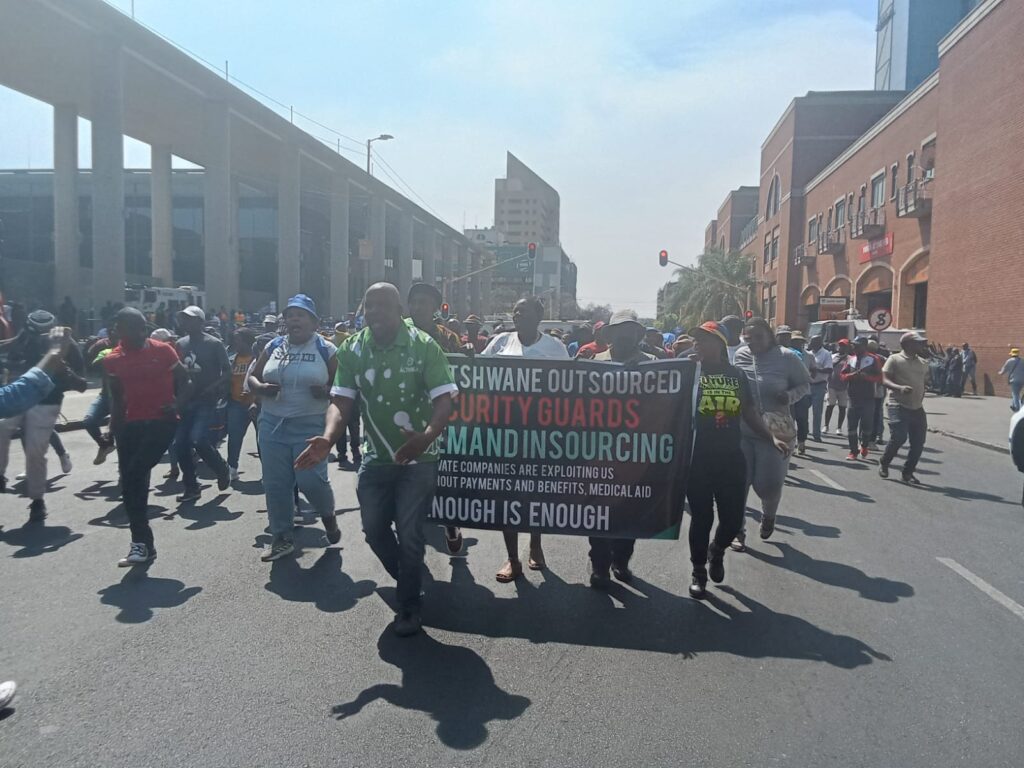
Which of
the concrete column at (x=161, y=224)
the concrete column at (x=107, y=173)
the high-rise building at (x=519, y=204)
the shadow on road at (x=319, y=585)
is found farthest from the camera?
the high-rise building at (x=519, y=204)

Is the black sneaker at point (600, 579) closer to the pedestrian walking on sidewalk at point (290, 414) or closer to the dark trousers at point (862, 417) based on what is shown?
the pedestrian walking on sidewalk at point (290, 414)

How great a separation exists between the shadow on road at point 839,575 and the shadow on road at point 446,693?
286cm

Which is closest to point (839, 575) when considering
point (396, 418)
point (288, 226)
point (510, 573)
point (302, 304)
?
point (510, 573)

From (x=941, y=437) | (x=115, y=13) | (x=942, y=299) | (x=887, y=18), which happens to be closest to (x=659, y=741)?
(x=941, y=437)

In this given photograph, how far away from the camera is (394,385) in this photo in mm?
4621

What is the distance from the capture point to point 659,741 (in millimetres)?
3543

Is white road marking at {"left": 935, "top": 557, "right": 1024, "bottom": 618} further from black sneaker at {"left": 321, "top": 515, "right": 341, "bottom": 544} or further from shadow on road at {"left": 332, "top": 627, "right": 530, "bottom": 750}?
black sneaker at {"left": 321, "top": 515, "right": 341, "bottom": 544}

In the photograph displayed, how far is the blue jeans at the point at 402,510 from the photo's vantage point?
15.2 ft

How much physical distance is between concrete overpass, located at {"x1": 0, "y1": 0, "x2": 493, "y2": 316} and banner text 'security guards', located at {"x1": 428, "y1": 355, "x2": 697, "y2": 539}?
25.5 metres

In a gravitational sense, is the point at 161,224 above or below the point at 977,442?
above

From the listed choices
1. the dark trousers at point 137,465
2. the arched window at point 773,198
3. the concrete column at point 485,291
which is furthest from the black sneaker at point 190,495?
the concrete column at point 485,291

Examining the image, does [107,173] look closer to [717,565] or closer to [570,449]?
[570,449]

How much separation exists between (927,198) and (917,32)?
51.2 m

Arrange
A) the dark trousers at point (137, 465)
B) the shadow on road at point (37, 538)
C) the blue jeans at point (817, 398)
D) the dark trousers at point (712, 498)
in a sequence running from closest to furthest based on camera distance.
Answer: the dark trousers at point (712, 498) < the dark trousers at point (137, 465) < the shadow on road at point (37, 538) < the blue jeans at point (817, 398)
